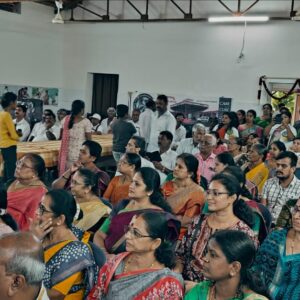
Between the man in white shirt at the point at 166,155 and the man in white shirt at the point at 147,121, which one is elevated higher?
the man in white shirt at the point at 147,121

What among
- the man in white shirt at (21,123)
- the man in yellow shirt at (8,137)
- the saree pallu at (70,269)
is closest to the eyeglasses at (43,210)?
the saree pallu at (70,269)

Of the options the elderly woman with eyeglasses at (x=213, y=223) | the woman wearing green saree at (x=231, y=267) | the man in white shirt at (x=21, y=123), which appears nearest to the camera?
the woman wearing green saree at (x=231, y=267)

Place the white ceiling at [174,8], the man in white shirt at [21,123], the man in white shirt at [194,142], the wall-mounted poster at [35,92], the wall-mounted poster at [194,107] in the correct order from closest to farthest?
the man in white shirt at [194,142]
the man in white shirt at [21,123]
the white ceiling at [174,8]
the wall-mounted poster at [194,107]
the wall-mounted poster at [35,92]

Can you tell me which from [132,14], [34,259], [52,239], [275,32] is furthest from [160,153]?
[132,14]

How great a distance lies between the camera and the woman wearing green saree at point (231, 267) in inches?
72.7

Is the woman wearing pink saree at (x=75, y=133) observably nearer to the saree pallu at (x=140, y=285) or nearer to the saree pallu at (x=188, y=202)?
the saree pallu at (x=188, y=202)

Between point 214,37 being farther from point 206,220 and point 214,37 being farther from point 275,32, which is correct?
point 206,220

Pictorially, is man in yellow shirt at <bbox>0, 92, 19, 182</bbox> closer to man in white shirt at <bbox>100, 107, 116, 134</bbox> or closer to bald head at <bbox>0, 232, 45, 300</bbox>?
man in white shirt at <bbox>100, 107, 116, 134</bbox>

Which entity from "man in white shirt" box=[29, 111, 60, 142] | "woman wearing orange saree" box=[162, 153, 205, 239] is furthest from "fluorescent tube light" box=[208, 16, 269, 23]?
"woman wearing orange saree" box=[162, 153, 205, 239]

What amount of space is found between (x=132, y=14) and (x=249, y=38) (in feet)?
9.17

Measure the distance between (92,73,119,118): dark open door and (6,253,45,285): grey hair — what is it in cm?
946

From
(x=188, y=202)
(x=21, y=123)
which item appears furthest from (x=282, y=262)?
(x=21, y=123)

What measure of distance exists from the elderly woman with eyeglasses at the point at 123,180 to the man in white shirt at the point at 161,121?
8.45ft

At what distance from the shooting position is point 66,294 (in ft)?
6.50
